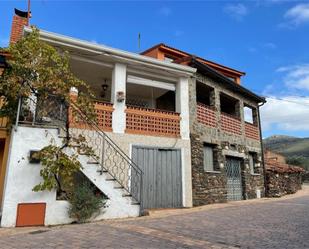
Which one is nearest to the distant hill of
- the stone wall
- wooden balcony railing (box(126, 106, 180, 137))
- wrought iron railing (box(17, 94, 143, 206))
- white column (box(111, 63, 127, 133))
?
the stone wall

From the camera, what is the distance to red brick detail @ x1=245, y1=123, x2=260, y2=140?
15500 millimetres

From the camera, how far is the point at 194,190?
431 inches

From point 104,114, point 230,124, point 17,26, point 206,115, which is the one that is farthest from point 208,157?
point 17,26

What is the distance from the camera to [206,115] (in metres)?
12.5

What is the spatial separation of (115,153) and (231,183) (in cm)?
690

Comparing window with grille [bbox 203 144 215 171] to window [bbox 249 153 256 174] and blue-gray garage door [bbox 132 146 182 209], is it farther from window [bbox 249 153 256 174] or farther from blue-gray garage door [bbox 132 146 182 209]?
window [bbox 249 153 256 174]

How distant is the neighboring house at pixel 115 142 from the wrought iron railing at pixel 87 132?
0.03m

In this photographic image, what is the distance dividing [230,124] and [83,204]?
9.21 meters

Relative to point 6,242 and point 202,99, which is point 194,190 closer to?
point 202,99

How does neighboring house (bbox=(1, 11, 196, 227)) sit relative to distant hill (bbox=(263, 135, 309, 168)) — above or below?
below

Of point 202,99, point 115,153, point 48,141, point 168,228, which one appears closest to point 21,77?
point 48,141

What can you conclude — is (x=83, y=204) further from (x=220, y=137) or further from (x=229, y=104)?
(x=229, y=104)

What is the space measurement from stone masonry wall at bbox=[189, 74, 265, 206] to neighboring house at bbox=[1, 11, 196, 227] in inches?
18.1

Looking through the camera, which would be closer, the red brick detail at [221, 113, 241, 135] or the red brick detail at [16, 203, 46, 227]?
the red brick detail at [16, 203, 46, 227]
